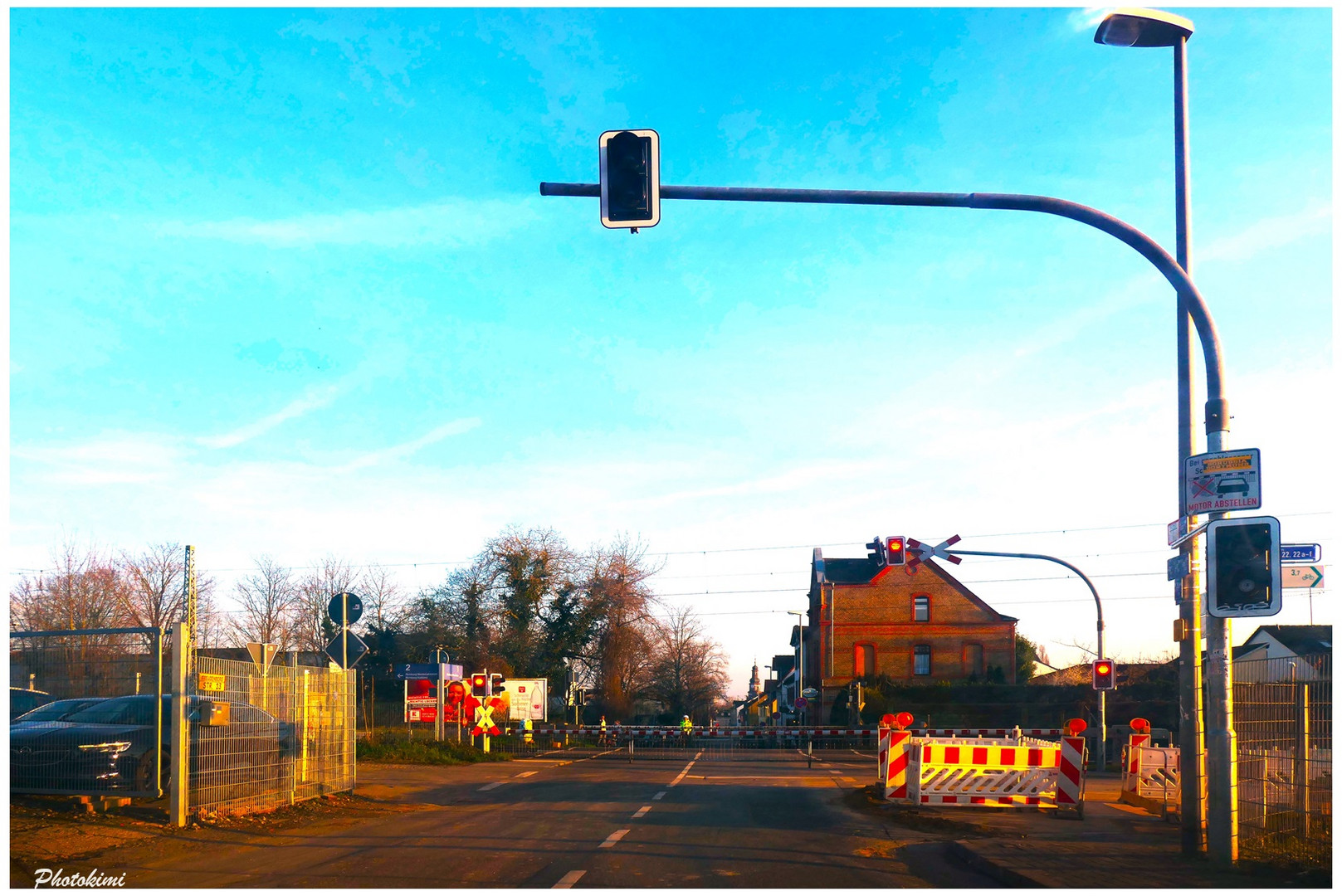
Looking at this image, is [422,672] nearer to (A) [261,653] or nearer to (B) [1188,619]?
(A) [261,653]

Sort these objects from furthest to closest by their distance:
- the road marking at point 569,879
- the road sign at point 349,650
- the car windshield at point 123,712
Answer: the road sign at point 349,650 → the car windshield at point 123,712 → the road marking at point 569,879

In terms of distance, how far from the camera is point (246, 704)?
554 inches

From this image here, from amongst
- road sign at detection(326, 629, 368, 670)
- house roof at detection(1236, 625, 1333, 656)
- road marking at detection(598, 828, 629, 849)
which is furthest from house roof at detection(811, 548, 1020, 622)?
road marking at detection(598, 828, 629, 849)

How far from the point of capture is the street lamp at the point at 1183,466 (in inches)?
404

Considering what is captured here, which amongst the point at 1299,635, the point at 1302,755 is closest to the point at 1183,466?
the point at 1302,755

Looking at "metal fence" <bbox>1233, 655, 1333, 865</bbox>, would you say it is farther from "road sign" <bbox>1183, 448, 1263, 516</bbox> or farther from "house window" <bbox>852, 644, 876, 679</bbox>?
"house window" <bbox>852, 644, 876, 679</bbox>

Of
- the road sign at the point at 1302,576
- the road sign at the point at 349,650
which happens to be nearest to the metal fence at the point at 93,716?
the road sign at the point at 349,650

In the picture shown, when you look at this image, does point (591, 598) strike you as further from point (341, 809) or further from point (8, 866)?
point (8, 866)

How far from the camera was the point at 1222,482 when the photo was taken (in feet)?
33.2

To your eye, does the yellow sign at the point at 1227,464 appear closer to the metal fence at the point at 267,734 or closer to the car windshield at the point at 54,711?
the metal fence at the point at 267,734

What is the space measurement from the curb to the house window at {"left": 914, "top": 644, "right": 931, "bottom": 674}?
56.5m

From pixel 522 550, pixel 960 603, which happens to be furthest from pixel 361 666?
pixel 960 603

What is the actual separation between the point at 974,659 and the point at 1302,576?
58102 millimetres

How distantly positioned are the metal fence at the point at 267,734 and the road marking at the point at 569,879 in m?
5.46
